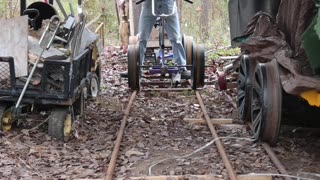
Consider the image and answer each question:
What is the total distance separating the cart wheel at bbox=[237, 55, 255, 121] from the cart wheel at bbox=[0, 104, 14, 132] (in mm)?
2508

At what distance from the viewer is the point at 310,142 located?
17.6 ft

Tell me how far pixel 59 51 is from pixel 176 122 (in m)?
1.63

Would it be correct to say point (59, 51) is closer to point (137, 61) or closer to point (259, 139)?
point (259, 139)

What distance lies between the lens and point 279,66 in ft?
15.8

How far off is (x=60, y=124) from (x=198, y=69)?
3.79m

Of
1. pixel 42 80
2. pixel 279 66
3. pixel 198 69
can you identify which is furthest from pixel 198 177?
pixel 198 69

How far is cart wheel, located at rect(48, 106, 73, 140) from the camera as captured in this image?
17.2 feet

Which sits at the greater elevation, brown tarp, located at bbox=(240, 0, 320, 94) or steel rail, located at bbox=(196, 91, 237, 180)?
brown tarp, located at bbox=(240, 0, 320, 94)

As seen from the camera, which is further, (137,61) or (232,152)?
(137,61)

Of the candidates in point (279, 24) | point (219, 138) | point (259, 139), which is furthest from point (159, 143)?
point (279, 24)

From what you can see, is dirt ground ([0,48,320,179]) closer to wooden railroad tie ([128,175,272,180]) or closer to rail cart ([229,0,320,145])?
wooden railroad tie ([128,175,272,180])

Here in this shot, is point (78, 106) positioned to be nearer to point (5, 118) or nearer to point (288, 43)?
point (5, 118)

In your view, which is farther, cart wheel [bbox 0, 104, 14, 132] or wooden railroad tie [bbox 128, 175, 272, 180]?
cart wheel [bbox 0, 104, 14, 132]

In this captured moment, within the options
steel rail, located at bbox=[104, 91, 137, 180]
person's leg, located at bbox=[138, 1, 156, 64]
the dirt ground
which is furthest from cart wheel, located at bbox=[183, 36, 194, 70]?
steel rail, located at bbox=[104, 91, 137, 180]
